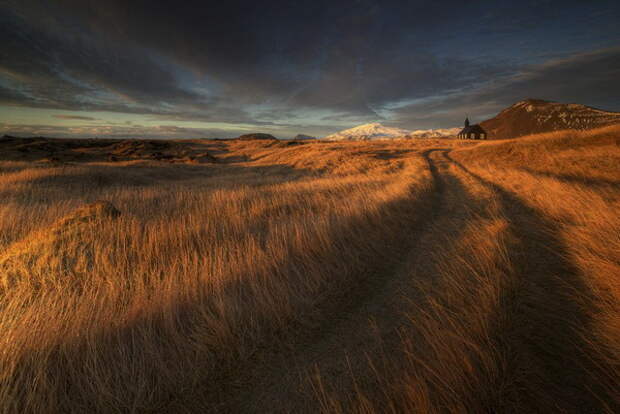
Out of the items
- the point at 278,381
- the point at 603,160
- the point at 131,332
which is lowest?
the point at 278,381

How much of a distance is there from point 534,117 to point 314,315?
438 ft

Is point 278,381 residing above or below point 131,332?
below

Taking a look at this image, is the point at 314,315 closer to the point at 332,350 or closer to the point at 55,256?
the point at 332,350

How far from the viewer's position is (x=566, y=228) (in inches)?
197

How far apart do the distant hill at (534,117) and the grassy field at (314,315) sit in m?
89.0

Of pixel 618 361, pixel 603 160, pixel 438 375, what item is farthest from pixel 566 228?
pixel 603 160

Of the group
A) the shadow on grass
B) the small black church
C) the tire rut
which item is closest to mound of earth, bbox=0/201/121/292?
the tire rut

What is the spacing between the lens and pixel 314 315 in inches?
115

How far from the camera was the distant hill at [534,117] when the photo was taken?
70.3m

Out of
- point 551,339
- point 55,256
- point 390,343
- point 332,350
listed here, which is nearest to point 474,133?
point 551,339

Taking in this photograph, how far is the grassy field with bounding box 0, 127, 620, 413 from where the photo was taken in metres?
1.75

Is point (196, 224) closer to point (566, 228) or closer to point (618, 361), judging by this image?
point (618, 361)

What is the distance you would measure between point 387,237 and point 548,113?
126 meters

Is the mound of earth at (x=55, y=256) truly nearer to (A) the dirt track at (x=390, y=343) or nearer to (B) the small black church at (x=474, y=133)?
(A) the dirt track at (x=390, y=343)
